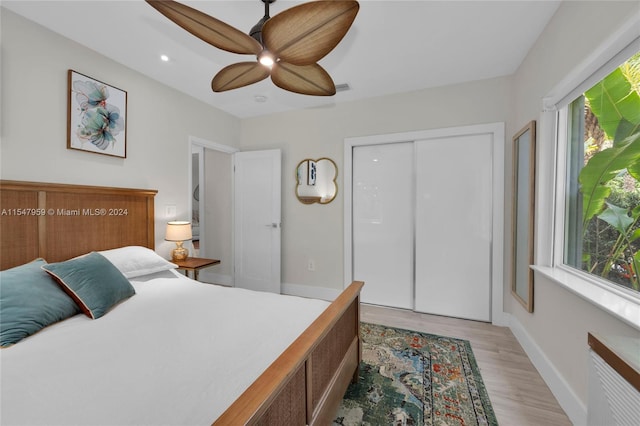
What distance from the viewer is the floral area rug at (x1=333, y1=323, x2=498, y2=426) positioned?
1553mm

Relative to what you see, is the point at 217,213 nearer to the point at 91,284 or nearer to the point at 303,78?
the point at 91,284

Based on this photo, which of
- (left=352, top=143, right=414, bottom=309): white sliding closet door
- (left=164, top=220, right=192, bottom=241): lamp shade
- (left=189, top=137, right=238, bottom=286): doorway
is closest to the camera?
(left=164, top=220, right=192, bottom=241): lamp shade

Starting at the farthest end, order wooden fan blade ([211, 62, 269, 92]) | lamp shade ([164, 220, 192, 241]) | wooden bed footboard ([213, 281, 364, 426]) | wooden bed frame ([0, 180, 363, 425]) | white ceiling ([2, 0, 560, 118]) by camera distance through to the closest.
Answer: lamp shade ([164, 220, 192, 241]) → white ceiling ([2, 0, 560, 118]) → wooden fan blade ([211, 62, 269, 92]) → wooden bed frame ([0, 180, 363, 425]) → wooden bed footboard ([213, 281, 364, 426])

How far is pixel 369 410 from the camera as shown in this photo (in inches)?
62.9

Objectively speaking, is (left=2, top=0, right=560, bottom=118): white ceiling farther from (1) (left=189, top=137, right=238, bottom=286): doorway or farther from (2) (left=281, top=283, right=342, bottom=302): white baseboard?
(2) (left=281, top=283, right=342, bottom=302): white baseboard

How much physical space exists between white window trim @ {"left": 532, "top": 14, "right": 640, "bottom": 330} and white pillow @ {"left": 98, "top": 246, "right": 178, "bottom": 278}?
287 centimetres

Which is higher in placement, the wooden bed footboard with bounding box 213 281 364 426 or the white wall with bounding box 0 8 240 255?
the white wall with bounding box 0 8 240 255

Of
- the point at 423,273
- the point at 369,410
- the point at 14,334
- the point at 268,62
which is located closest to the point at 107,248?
the point at 14,334

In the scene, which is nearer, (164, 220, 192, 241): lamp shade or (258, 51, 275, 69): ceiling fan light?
(258, 51, 275, 69): ceiling fan light

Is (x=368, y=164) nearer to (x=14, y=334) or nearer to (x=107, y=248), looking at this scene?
Result: (x=107, y=248)

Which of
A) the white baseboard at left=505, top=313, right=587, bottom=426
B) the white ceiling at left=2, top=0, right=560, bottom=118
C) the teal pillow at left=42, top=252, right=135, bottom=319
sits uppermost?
the white ceiling at left=2, top=0, right=560, bottom=118

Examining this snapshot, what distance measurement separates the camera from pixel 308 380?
1.07 meters

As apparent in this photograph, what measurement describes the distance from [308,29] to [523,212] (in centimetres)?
238

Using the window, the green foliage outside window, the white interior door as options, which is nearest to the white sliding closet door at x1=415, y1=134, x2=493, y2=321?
the window
